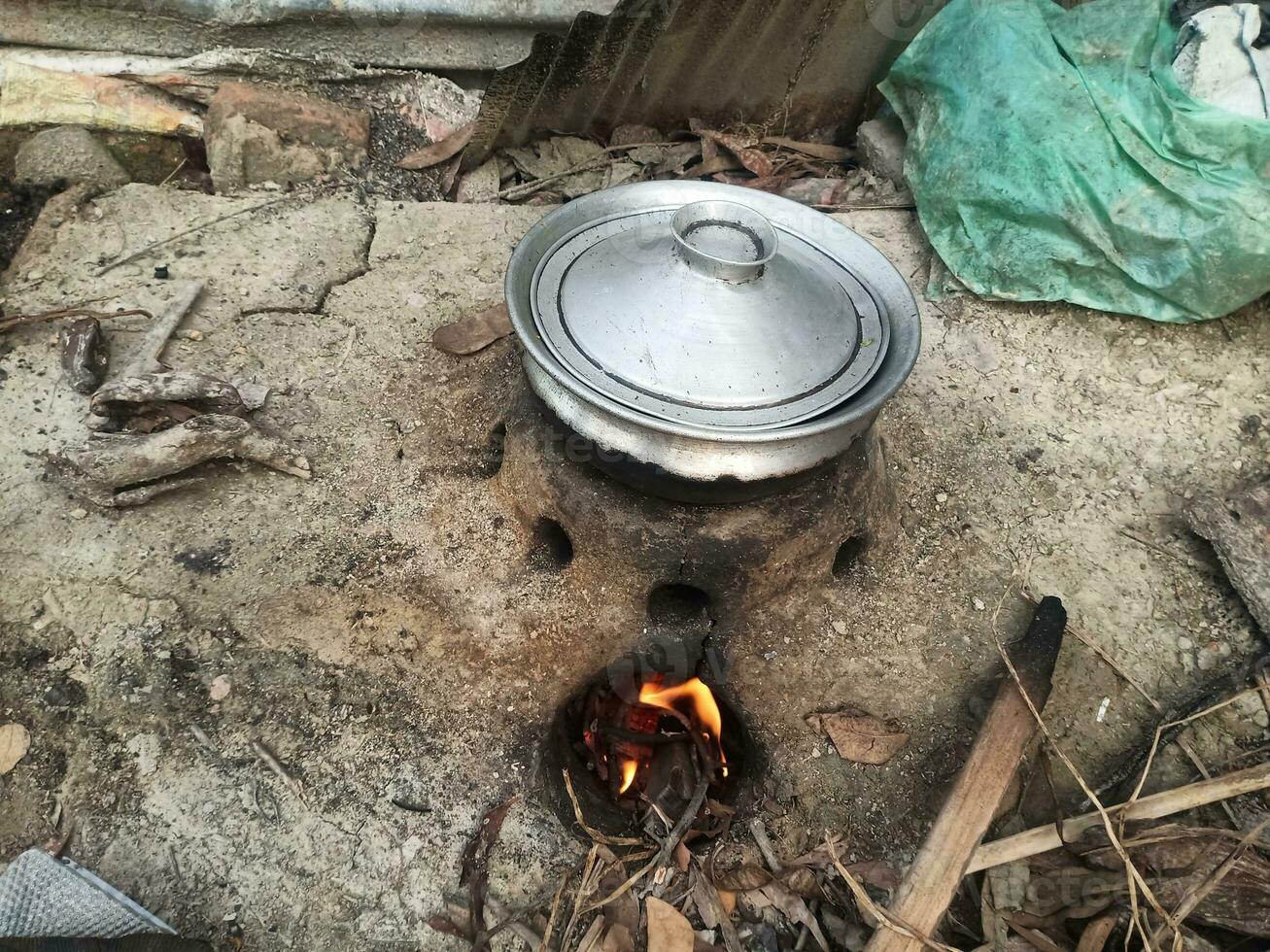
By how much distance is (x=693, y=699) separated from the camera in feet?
10.4

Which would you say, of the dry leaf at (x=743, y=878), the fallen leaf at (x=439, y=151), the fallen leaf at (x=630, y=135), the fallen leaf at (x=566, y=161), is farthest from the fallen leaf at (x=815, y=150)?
the dry leaf at (x=743, y=878)

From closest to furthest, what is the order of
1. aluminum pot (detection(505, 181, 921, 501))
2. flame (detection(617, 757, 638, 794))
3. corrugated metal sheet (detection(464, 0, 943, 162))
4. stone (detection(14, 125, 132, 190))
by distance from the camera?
aluminum pot (detection(505, 181, 921, 501))
flame (detection(617, 757, 638, 794))
stone (detection(14, 125, 132, 190))
corrugated metal sheet (detection(464, 0, 943, 162))

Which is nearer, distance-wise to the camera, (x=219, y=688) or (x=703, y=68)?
(x=219, y=688)

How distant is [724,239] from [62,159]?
388 centimetres

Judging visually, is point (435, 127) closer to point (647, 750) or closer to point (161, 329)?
point (161, 329)

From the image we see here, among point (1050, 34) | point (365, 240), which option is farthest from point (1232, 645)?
point (365, 240)

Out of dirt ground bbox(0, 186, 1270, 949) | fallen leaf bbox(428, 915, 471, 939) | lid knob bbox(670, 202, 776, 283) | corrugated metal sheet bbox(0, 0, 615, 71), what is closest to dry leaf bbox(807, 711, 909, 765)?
dirt ground bbox(0, 186, 1270, 949)

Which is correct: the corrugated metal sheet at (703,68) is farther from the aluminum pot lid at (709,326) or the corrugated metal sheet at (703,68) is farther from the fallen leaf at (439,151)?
the aluminum pot lid at (709,326)

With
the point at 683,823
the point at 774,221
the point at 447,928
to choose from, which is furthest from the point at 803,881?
the point at 774,221

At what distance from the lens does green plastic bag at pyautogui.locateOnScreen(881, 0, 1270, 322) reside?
157 inches

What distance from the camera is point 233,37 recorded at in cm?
472

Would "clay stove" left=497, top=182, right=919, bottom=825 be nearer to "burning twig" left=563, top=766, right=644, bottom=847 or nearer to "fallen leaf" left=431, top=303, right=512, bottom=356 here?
"burning twig" left=563, top=766, right=644, bottom=847

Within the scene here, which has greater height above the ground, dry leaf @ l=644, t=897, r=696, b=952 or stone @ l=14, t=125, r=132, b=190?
dry leaf @ l=644, t=897, r=696, b=952

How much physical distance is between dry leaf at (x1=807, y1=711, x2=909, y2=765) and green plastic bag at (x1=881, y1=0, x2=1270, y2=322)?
2589 mm
